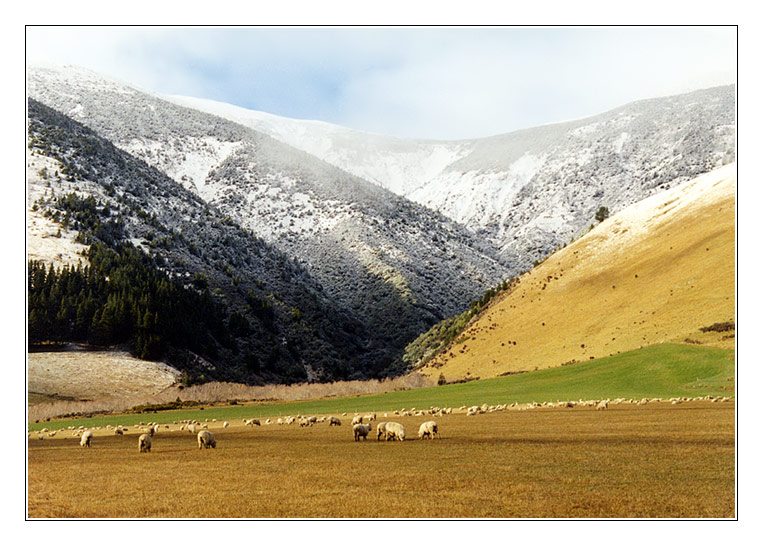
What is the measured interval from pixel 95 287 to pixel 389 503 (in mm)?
72940

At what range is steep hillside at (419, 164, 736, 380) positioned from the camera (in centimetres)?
7688

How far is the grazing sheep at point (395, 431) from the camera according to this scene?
39.0 metres

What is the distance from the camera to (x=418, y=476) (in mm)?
25953

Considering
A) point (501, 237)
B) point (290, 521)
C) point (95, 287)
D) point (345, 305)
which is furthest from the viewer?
point (501, 237)

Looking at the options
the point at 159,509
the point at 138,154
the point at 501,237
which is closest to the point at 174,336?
the point at 159,509

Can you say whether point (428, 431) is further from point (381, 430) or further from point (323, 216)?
point (323, 216)

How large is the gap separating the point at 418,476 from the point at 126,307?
225 feet

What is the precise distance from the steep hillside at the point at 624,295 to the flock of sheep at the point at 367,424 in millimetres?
16580

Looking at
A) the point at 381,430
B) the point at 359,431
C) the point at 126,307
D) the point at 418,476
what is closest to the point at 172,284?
the point at 126,307

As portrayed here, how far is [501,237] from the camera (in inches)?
7692

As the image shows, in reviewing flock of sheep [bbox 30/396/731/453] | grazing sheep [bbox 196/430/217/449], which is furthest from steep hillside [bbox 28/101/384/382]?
grazing sheep [bbox 196/430/217/449]

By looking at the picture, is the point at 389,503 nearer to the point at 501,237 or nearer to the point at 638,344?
the point at 638,344

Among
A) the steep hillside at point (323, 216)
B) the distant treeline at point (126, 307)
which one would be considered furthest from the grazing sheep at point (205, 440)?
the steep hillside at point (323, 216)

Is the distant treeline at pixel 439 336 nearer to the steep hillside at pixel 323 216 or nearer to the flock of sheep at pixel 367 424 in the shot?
the steep hillside at pixel 323 216
